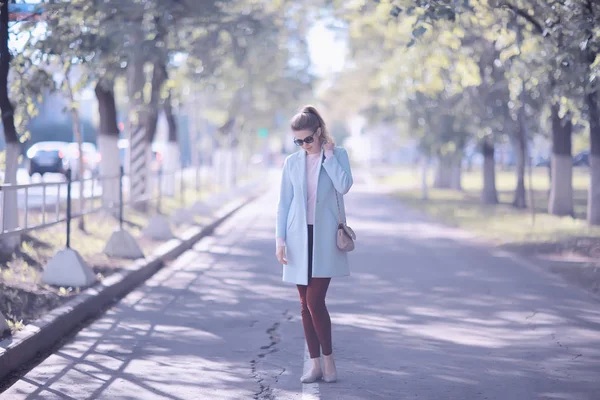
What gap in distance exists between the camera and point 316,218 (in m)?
6.87

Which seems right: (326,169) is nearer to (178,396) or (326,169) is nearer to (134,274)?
(178,396)

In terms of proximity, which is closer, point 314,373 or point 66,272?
point 314,373

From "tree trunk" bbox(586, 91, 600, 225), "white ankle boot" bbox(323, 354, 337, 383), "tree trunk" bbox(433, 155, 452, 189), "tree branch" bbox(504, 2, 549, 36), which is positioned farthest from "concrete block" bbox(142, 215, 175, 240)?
"tree trunk" bbox(433, 155, 452, 189)

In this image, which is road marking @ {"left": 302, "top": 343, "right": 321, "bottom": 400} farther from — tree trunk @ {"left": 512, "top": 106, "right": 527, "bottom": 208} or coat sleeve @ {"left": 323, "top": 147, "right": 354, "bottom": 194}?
tree trunk @ {"left": 512, "top": 106, "right": 527, "bottom": 208}

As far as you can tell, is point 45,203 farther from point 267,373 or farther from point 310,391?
point 310,391

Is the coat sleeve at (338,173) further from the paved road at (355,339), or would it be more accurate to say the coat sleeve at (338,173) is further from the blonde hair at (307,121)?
the paved road at (355,339)

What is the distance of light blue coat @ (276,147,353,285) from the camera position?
6.80 m

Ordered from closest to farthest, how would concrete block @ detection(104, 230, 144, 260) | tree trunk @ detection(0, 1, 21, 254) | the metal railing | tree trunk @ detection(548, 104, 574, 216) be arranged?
the metal railing → tree trunk @ detection(0, 1, 21, 254) → concrete block @ detection(104, 230, 144, 260) → tree trunk @ detection(548, 104, 574, 216)

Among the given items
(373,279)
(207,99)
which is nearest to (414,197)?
(207,99)

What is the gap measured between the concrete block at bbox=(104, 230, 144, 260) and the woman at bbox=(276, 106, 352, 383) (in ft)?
26.0

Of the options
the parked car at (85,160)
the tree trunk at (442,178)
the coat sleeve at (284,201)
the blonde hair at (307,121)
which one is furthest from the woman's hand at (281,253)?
the tree trunk at (442,178)

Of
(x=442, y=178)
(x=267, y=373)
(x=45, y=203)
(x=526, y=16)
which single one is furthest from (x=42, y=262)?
(x=442, y=178)

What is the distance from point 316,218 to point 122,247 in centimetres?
818

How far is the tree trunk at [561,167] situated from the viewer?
24.3 m
